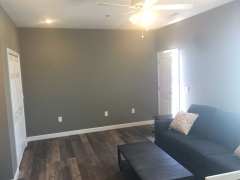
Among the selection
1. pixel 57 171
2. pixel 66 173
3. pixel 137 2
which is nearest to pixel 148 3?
pixel 137 2

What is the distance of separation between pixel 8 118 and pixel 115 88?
9.48ft


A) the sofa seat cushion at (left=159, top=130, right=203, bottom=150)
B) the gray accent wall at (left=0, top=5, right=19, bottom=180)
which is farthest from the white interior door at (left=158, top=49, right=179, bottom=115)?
the gray accent wall at (left=0, top=5, right=19, bottom=180)

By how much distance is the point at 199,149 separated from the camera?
2.87 metres

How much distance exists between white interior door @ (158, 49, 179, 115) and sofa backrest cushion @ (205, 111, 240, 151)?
1621mm

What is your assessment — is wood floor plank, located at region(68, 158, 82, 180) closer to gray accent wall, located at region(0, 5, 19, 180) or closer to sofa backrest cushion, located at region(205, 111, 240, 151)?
gray accent wall, located at region(0, 5, 19, 180)

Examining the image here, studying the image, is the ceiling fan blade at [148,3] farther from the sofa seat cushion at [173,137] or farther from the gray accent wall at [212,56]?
the sofa seat cushion at [173,137]

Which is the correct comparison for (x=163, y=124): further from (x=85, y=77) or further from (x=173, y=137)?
(x=85, y=77)

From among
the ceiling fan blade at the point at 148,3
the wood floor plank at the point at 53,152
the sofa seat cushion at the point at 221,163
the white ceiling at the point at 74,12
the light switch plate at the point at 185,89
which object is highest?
the white ceiling at the point at 74,12

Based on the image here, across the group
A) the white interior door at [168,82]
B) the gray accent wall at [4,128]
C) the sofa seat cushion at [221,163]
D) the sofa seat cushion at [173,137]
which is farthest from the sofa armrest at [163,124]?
the gray accent wall at [4,128]

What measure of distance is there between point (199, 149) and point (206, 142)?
0.34 m

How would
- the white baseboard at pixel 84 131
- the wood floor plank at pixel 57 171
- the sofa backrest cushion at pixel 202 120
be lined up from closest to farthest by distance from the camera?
the wood floor plank at pixel 57 171 → the sofa backrest cushion at pixel 202 120 → the white baseboard at pixel 84 131

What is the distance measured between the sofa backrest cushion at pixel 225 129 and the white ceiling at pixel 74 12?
6.06 ft

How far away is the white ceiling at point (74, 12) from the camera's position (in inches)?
120

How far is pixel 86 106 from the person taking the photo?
5.17 meters
